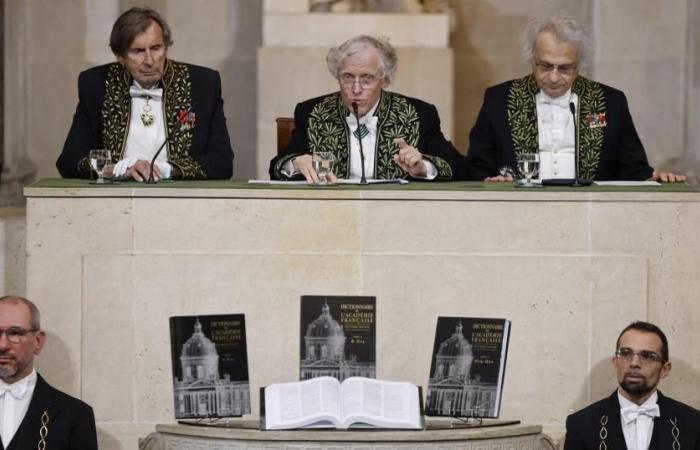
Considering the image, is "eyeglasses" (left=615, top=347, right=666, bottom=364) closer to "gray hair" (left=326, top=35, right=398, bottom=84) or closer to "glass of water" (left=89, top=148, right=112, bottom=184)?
"gray hair" (left=326, top=35, right=398, bottom=84)

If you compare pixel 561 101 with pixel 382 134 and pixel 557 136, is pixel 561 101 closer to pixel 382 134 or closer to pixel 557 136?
pixel 557 136

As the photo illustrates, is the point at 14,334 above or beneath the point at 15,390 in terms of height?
above

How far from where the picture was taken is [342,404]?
5871mm

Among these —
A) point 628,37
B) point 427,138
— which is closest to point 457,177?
point 427,138

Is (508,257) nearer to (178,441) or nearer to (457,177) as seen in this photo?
(457,177)

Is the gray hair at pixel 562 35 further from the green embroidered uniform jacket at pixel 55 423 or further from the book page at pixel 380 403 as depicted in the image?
the green embroidered uniform jacket at pixel 55 423

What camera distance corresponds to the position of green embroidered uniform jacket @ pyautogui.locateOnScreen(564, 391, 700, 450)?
238 inches

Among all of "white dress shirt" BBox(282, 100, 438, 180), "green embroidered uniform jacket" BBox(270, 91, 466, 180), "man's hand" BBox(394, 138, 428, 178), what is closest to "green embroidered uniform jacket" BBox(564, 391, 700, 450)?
"man's hand" BBox(394, 138, 428, 178)

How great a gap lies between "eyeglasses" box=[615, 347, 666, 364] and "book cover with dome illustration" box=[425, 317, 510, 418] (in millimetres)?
413

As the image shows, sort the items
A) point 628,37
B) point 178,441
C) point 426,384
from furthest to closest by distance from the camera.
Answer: point 628,37, point 426,384, point 178,441

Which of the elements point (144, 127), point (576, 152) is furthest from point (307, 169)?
point (576, 152)

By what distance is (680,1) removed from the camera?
1009cm

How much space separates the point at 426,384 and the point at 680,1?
446cm

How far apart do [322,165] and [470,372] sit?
1077mm
